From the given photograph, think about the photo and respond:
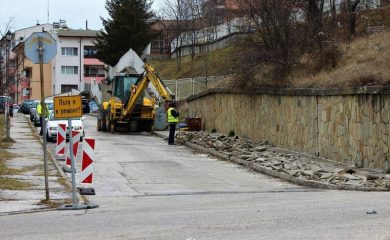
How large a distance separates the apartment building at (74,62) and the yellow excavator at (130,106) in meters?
64.9

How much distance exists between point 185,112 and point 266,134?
A: 15947 millimetres

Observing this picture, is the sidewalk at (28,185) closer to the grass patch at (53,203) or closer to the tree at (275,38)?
the grass patch at (53,203)

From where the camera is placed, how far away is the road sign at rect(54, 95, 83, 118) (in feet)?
42.8

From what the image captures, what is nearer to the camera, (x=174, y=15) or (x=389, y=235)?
(x=389, y=235)

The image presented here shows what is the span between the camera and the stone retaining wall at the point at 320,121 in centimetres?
1806

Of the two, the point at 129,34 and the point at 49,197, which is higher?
the point at 129,34

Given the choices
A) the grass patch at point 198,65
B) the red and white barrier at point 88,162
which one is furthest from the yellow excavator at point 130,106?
the red and white barrier at point 88,162

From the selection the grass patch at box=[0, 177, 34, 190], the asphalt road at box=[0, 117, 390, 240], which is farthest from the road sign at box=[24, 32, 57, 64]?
the grass patch at box=[0, 177, 34, 190]

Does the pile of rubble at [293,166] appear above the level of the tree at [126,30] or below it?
below

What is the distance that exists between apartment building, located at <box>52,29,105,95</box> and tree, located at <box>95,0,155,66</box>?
36.8 metres

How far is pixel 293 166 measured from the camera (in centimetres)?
1978

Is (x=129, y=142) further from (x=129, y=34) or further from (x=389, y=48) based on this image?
(x=129, y=34)

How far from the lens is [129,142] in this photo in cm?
3069

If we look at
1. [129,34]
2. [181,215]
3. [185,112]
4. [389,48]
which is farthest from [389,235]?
[129,34]
